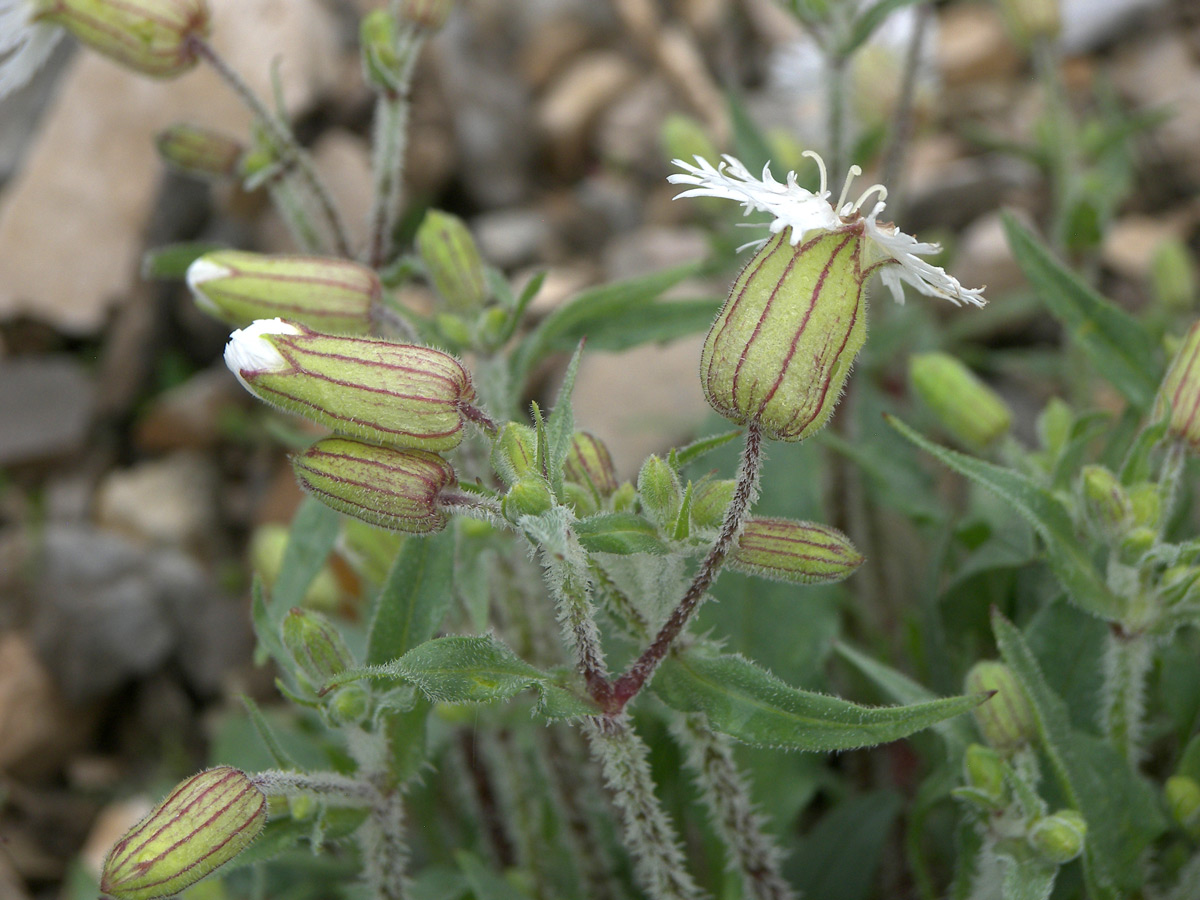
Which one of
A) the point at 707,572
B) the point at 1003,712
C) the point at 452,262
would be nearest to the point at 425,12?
the point at 452,262

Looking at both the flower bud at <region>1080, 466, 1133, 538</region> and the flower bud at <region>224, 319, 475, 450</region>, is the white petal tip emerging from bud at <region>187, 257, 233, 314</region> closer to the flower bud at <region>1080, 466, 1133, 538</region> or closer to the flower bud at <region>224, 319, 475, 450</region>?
the flower bud at <region>224, 319, 475, 450</region>

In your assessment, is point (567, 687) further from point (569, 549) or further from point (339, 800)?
point (339, 800)

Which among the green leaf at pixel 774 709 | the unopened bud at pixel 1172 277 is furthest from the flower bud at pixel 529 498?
the unopened bud at pixel 1172 277

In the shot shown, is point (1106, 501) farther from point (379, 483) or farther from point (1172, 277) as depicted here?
point (1172, 277)

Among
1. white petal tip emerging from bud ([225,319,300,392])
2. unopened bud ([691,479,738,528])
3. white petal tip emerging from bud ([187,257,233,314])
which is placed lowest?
unopened bud ([691,479,738,528])

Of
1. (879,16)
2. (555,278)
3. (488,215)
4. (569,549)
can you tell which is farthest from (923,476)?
(488,215)

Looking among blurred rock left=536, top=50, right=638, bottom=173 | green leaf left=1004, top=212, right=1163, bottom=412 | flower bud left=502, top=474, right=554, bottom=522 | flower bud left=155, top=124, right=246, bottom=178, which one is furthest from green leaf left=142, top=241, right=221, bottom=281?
blurred rock left=536, top=50, right=638, bottom=173
